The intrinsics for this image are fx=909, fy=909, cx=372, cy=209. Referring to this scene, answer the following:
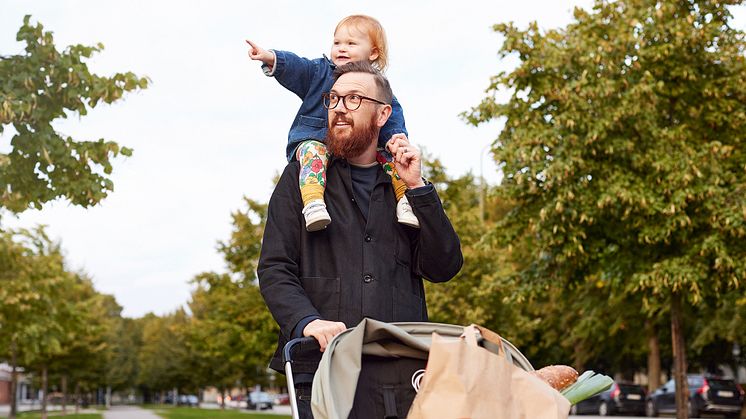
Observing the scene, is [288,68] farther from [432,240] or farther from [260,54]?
[432,240]

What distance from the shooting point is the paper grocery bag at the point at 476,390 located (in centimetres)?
251

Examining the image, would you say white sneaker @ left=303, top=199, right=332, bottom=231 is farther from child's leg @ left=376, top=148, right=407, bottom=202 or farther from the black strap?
the black strap

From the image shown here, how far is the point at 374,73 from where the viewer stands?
3703 mm

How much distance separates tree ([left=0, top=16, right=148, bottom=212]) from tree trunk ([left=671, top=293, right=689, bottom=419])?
428 inches

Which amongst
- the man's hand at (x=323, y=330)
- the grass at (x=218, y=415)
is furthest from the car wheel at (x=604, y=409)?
the man's hand at (x=323, y=330)

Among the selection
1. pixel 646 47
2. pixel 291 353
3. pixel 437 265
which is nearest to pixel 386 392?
pixel 291 353

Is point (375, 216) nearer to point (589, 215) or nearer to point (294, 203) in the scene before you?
point (294, 203)

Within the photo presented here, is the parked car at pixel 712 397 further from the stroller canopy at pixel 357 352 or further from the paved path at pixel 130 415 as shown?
the stroller canopy at pixel 357 352

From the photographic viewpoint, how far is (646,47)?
55.0 feet

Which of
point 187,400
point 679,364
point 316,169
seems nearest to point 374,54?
point 316,169

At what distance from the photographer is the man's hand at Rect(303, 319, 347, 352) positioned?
10.2 ft

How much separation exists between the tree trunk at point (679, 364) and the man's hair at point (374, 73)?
49.2 ft

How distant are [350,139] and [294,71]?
0.52 m

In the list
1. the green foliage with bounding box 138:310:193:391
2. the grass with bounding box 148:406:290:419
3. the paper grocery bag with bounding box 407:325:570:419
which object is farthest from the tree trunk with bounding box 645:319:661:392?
the green foliage with bounding box 138:310:193:391
